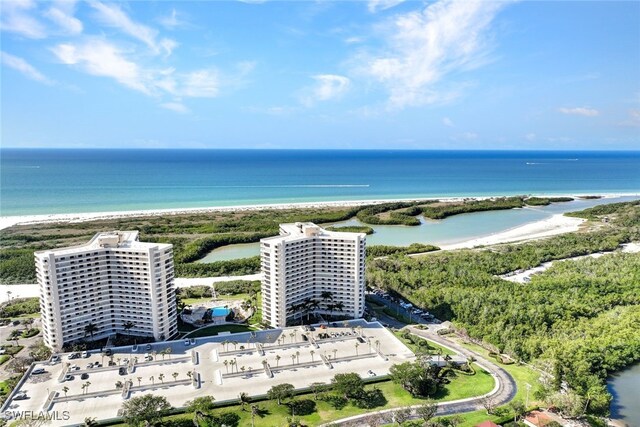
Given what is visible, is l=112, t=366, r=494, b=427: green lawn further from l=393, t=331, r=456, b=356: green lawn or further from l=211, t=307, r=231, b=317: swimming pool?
l=211, t=307, r=231, b=317: swimming pool

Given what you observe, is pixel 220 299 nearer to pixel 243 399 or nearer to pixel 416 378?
pixel 243 399

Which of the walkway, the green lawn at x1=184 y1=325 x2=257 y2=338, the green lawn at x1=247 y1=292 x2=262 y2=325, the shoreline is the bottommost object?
the walkway

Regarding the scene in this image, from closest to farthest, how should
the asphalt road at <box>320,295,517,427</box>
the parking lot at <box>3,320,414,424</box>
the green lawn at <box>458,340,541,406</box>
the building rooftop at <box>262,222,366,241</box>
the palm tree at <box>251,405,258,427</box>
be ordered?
the palm tree at <box>251,405,258,427</box> → the asphalt road at <box>320,295,517,427</box> → the parking lot at <box>3,320,414,424</box> → the green lawn at <box>458,340,541,406</box> → the building rooftop at <box>262,222,366,241</box>

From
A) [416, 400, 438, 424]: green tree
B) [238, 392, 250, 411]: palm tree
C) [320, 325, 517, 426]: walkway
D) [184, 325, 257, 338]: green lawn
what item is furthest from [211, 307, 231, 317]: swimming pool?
[416, 400, 438, 424]: green tree

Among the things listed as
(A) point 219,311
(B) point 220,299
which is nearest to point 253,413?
(A) point 219,311

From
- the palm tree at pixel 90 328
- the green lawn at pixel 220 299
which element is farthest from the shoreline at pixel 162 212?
the palm tree at pixel 90 328

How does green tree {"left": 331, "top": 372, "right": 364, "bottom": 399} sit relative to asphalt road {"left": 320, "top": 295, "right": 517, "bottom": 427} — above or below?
above

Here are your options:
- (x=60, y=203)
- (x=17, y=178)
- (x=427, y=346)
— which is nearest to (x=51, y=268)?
(x=427, y=346)
